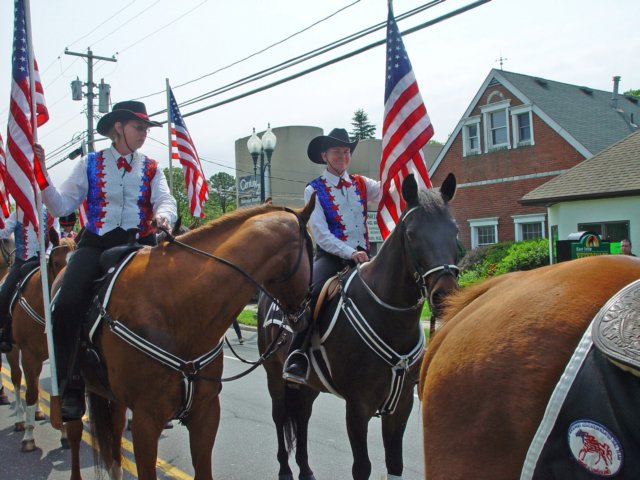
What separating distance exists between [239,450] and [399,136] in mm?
3600

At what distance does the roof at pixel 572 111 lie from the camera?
23469 millimetres

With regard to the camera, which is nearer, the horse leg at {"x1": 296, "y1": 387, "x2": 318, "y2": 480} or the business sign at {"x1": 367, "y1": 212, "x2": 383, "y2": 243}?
the horse leg at {"x1": 296, "y1": 387, "x2": 318, "y2": 480}

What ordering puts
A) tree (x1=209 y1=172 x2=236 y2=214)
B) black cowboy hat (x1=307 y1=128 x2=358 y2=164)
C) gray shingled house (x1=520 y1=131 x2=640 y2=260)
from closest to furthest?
1. black cowboy hat (x1=307 y1=128 x2=358 y2=164)
2. gray shingled house (x1=520 y1=131 x2=640 y2=260)
3. tree (x1=209 y1=172 x2=236 y2=214)

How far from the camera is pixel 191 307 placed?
3459mm

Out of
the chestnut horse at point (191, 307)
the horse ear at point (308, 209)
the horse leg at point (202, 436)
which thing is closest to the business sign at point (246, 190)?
the horse ear at point (308, 209)

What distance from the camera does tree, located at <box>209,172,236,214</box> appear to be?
73.8m

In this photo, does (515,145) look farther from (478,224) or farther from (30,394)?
(30,394)

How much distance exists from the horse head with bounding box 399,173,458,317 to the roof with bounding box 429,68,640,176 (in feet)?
70.9

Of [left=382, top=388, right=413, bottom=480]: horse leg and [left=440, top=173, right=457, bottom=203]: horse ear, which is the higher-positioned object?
[left=440, top=173, right=457, bottom=203]: horse ear

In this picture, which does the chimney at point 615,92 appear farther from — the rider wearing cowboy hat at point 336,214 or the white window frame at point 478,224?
the rider wearing cowboy hat at point 336,214

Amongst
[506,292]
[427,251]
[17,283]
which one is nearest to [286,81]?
[17,283]

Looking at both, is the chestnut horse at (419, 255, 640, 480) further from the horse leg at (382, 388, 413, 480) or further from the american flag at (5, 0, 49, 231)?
the american flag at (5, 0, 49, 231)

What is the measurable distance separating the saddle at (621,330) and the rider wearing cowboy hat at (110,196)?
309 cm

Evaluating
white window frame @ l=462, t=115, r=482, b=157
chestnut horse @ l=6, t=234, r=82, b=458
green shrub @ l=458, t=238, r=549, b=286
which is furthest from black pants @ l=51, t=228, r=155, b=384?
white window frame @ l=462, t=115, r=482, b=157
